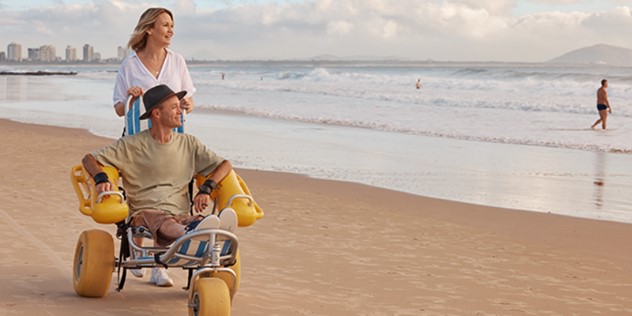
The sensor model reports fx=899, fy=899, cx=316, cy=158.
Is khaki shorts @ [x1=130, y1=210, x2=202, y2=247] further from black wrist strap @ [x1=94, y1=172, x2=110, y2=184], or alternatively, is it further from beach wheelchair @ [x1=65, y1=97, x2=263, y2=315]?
black wrist strap @ [x1=94, y1=172, x2=110, y2=184]

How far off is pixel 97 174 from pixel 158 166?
1.33 feet

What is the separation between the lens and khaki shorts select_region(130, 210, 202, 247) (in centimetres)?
483

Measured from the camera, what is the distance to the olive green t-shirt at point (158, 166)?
16.5 feet

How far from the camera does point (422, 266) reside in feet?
21.8

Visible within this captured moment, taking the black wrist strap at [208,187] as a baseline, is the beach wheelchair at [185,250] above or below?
below

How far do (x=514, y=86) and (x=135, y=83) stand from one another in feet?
152

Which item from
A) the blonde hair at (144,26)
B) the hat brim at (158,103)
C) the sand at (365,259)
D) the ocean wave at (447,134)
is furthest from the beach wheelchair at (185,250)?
the ocean wave at (447,134)

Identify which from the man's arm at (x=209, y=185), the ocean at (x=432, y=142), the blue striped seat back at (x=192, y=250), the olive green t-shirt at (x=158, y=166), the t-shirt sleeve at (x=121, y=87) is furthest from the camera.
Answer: the ocean at (x=432, y=142)

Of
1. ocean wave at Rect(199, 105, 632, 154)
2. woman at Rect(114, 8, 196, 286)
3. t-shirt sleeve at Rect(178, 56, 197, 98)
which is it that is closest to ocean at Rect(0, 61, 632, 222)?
ocean wave at Rect(199, 105, 632, 154)

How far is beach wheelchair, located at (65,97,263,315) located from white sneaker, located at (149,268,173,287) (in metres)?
0.28

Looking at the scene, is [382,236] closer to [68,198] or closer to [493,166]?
[68,198]

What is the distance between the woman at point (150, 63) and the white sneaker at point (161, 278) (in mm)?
1015

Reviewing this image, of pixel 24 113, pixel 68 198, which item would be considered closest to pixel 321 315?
pixel 68 198

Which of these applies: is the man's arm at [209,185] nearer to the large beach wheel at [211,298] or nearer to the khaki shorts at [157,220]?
the khaki shorts at [157,220]
